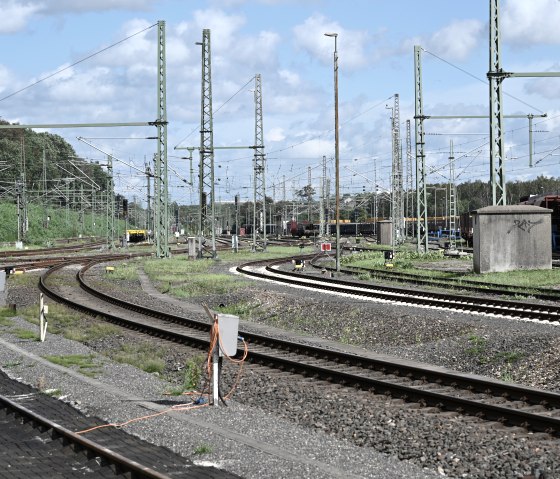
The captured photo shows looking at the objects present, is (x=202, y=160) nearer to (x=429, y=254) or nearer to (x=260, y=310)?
(x=429, y=254)

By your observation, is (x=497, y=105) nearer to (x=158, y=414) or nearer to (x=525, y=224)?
(x=525, y=224)

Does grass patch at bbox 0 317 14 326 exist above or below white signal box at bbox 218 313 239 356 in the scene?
below

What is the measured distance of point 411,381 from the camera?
46.3 feet

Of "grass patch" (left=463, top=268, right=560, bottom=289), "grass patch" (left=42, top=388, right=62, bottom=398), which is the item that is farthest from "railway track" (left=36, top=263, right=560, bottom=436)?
"grass patch" (left=463, top=268, right=560, bottom=289)

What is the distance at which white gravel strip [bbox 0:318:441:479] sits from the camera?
358 inches

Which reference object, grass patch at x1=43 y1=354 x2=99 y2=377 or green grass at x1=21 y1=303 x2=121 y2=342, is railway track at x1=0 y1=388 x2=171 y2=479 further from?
green grass at x1=21 y1=303 x2=121 y2=342

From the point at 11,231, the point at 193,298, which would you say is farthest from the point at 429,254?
the point at 11,231

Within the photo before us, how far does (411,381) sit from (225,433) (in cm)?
439

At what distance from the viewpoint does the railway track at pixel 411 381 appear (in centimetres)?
1134

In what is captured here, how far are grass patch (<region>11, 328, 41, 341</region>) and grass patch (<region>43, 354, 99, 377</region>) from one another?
10.2ft

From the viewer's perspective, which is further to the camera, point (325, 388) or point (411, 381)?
point (411, 381)

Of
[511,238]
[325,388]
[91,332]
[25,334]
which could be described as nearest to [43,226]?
[511,238]

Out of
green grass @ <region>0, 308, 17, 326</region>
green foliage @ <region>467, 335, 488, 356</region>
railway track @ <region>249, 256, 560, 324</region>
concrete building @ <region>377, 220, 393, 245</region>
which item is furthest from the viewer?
concrete building @ <region>377, 220, 393, 245</region>

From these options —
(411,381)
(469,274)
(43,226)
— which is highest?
(43,226)
